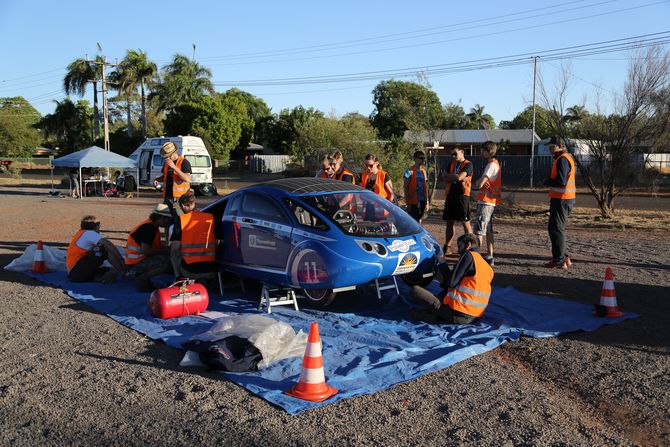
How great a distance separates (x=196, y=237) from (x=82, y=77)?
54.7 metres

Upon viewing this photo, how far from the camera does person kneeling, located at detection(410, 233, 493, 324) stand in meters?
6.39

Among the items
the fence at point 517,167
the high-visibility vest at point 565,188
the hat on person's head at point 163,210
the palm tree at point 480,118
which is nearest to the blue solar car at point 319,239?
the hat on person's head at point 163,210

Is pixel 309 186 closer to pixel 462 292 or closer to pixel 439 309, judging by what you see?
pixel 439 309

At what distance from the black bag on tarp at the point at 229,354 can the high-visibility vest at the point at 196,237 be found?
2.32 m

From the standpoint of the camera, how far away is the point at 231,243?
7797 millimetres

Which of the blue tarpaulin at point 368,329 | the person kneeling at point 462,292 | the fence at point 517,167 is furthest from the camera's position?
the fence at point 517,167

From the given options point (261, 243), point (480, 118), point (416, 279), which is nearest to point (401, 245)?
point (416, 279)

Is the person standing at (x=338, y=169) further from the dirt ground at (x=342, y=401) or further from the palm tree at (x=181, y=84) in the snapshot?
the palm tree at (x=181, y=84)

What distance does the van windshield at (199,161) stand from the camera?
91.8ft

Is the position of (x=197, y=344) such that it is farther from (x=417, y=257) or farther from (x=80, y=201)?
(x=80, y=201)

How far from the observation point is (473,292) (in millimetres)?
6512

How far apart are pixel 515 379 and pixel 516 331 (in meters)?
1.27

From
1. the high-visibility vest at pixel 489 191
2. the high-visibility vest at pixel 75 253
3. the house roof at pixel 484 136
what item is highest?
the house roof at pixel 484 136

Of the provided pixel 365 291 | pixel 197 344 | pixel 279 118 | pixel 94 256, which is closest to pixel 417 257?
pixel 365 291
